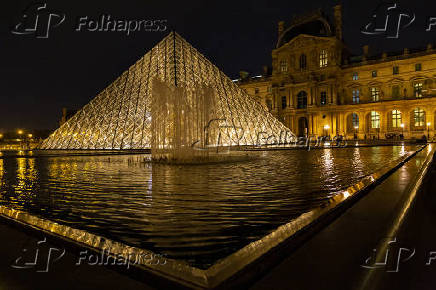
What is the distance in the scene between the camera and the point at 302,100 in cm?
3691

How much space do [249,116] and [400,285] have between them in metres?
16.0

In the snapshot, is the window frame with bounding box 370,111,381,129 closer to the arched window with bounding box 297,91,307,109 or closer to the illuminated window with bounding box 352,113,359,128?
the illuminated window with bounding box 352,113,359,128

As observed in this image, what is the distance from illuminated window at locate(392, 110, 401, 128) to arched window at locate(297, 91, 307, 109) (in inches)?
377

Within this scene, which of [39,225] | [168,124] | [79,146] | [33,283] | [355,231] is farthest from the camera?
[79,146]

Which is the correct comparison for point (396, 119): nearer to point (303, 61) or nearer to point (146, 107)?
point (303, 61)

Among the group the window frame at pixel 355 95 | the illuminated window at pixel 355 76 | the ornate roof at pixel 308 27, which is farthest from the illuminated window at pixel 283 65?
the window frame at pixel 355 95

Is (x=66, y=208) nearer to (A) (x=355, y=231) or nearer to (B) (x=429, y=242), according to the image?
(A) (x=355, y=231)

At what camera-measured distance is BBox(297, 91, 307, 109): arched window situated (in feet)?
121

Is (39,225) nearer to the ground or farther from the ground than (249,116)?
nearer to the ground

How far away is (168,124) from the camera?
10.1m

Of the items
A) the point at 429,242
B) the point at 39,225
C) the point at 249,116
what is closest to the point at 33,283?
the point at 39,225

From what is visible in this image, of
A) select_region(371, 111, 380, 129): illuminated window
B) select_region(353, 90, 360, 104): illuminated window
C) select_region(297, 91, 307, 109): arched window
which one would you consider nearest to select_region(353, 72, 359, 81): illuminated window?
select_region(353, 90, 360, 104): illuminated window

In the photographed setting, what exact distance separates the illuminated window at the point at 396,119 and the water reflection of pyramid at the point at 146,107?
20151 millimetres

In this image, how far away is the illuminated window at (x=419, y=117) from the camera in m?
29.5
